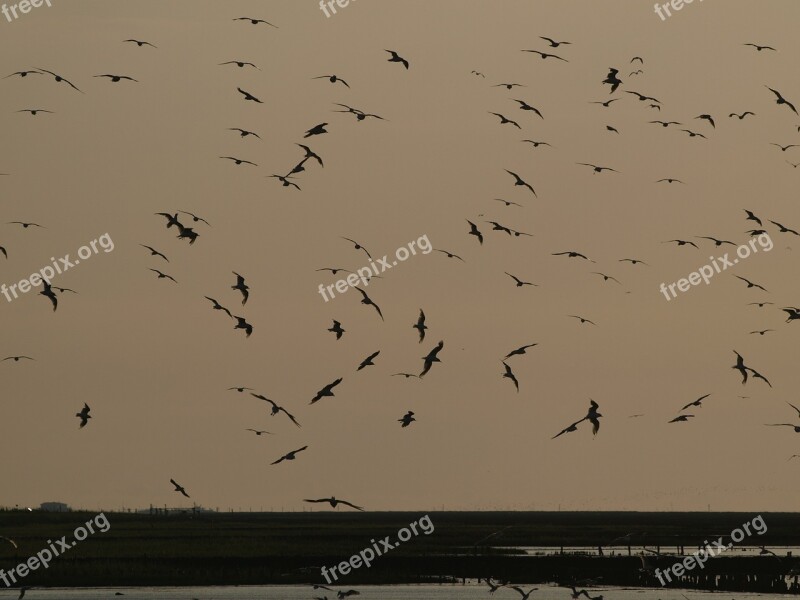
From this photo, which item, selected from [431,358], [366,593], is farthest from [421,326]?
[366,593]

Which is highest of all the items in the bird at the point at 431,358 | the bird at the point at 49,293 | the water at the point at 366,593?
the bird at the point at 49,293

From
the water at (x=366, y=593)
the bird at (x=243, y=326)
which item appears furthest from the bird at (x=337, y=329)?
the water at (x=366, y=593)

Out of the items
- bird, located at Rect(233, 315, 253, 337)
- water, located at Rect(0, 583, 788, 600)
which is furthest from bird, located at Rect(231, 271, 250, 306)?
water, located at Rect(0, 583, 788, 600)

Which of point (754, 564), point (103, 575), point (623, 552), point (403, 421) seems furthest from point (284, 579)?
point (403, 421)

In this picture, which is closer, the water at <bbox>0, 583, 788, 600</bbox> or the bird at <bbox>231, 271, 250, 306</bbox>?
the bird at <bbox>231, 271, 250, 306</bbox>

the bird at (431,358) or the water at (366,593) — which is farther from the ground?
the bird at (431,358)

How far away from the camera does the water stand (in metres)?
92.0

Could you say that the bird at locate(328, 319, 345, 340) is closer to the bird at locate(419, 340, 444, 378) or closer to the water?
the bird at locate(419, 340, 444, 378)

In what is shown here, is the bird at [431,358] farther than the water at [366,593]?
No

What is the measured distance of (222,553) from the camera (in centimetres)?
12431

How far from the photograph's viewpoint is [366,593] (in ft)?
314

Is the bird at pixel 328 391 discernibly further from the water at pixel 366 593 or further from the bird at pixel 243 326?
the water at pixel 366 593

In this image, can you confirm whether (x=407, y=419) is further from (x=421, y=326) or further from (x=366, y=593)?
(x=366, y=593)

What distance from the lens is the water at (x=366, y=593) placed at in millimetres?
91994
